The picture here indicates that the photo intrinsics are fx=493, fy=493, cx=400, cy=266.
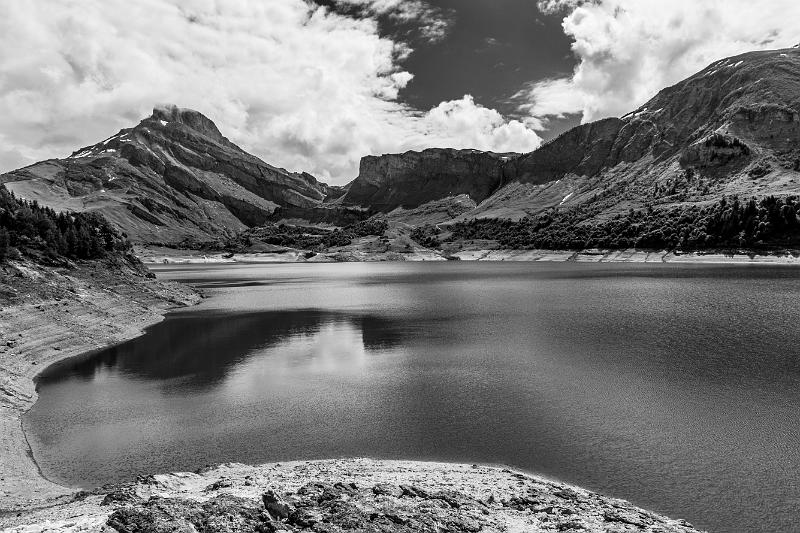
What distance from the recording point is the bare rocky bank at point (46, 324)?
60.2ft

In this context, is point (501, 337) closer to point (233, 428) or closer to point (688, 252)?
point (233, 428)

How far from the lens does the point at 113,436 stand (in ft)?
75.2

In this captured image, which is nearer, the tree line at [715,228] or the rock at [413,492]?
the rock at [413,492]

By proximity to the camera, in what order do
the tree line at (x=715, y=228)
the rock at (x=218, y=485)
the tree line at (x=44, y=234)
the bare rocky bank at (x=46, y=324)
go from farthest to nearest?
the tree line at (x=715, y=228) < the tree line at (x=44, y=234) < the bare rocky bank at (x=46, y=324) < the rock at (x=218, y=485)

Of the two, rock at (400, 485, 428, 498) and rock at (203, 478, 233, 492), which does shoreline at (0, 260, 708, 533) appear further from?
rock at (400, 485, 428, 498)

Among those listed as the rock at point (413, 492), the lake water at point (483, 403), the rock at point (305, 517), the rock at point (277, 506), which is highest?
the rock at point (277, 506)

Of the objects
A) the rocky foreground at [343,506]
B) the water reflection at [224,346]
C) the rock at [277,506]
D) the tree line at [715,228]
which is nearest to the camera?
the rocky foreground at [343,506]

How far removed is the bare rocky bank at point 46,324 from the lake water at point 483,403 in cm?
121

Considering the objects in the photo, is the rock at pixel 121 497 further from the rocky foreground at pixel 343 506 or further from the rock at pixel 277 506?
the rock at pixel 277 506

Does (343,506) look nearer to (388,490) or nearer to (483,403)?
(388,490)

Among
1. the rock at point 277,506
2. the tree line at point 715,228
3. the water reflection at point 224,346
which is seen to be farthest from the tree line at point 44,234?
the tree line at point 715,228

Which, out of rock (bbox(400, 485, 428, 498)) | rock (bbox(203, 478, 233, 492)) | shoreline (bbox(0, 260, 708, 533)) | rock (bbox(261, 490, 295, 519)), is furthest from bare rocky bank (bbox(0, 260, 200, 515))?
rock (bbox(400, 485, 428, 498))

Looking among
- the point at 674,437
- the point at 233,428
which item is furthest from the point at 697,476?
the point at 233,428

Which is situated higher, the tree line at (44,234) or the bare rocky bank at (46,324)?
the tree line at (44,234)
